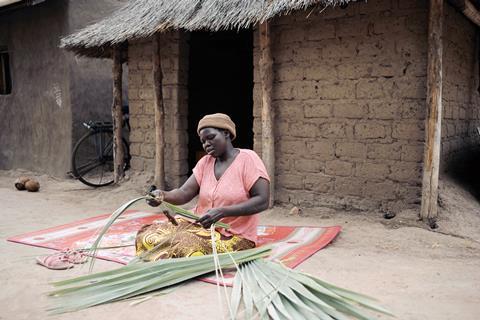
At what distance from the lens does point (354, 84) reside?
4766mm

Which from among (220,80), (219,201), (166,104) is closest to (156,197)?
(219,201)

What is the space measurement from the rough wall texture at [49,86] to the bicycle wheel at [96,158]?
8.6 inches

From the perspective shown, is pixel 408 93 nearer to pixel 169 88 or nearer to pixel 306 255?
pixel 306 255

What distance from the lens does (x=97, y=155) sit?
26.3 feet

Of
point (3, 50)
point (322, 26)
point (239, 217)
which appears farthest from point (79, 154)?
point (239, 217)

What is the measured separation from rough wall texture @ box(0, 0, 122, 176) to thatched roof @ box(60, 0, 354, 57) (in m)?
1.10

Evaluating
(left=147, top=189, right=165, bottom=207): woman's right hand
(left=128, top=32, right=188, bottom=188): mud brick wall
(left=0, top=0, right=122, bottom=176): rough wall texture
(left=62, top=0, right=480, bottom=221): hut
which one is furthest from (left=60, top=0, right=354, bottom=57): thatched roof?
(left=147, top=189, right=165, bottom=207): woman's right hand

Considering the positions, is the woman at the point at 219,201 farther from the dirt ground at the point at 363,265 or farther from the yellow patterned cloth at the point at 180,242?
the dirt ground at the point at 363,265

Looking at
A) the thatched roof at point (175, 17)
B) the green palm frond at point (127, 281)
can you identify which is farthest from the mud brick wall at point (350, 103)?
the green palm frond at point (127, 281)

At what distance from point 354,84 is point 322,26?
29.4 inches

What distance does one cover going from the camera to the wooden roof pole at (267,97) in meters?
5.14

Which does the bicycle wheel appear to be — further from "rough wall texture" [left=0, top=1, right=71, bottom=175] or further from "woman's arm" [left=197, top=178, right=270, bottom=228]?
"woman's arm" [left=197, top=178, right=270, bottom=228]

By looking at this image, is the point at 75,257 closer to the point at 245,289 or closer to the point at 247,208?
the point at 247,208

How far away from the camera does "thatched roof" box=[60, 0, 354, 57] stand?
4.62 meters
